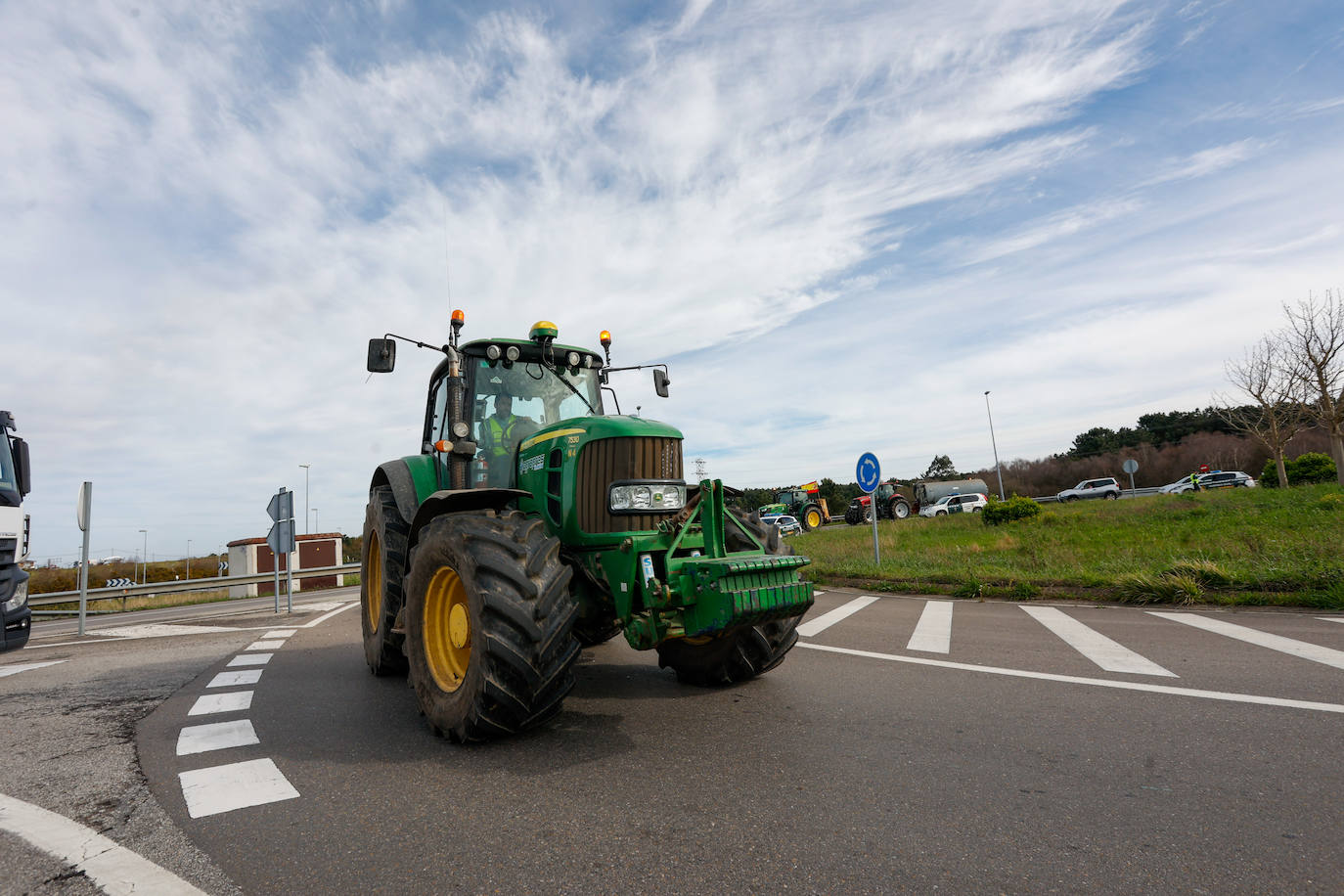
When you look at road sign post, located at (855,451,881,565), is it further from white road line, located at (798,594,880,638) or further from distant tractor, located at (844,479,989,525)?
distant tractor, located at (844,479,989,525)

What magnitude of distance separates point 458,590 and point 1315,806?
399 cm

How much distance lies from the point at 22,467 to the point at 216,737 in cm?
706

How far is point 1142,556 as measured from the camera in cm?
1042

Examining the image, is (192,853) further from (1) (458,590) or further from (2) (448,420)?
(2) (448,420)

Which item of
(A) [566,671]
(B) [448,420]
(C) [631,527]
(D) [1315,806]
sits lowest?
(D) [1315,806]

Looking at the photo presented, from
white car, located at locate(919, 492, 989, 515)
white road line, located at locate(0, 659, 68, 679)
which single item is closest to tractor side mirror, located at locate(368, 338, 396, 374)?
white road line, located at locate(0, 659, 68, 679)

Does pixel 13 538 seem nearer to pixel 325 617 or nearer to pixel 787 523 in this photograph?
pixel 325 617

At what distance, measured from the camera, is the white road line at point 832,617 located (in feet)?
23.9

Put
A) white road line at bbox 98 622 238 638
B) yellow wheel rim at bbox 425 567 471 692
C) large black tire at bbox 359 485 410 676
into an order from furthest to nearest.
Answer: white road line at bbox 98 622 238 638
large black tire at bbox 359 485 410 676
yellow wheel rim at bbox 425 567 471 692

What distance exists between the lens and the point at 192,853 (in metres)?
2.43

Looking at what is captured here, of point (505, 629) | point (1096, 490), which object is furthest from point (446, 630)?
point (1096, 490)

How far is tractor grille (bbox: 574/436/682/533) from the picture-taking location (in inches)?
163

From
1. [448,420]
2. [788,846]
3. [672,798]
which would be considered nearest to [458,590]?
[448,420]

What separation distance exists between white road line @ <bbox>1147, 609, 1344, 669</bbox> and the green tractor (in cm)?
373
